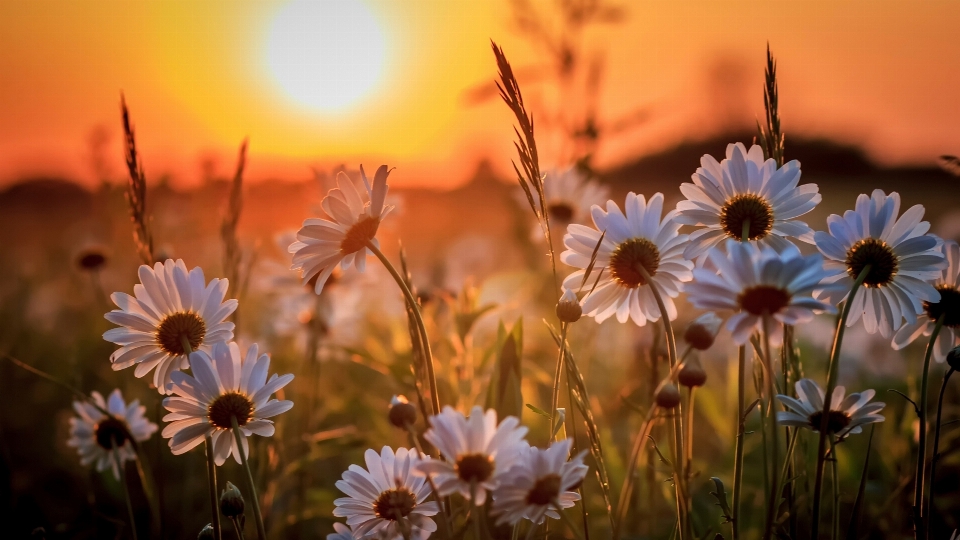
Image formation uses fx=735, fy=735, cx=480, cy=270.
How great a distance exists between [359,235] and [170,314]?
27 centimetres

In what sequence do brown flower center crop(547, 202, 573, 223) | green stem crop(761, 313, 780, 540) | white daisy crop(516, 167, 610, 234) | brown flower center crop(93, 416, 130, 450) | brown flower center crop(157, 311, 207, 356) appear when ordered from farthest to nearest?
brown flower center crop(547, 202, 573, 223), white daisy crop(516, 167, 610, 234), brown flower center crop(93, 416, 130, 450), brown flower center crop(157, 311, 207, 356), green stem crop(761, 313, 780, 540)

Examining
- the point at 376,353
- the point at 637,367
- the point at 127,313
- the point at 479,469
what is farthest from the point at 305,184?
the point at 479,469

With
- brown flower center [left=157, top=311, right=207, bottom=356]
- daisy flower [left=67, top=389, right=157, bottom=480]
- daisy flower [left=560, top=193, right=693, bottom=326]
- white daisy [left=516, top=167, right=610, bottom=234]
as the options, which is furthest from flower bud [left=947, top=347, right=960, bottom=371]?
white daisy [left=516, top=167, right=610, bottom=234]

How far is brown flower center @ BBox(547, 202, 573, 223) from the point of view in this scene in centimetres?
225

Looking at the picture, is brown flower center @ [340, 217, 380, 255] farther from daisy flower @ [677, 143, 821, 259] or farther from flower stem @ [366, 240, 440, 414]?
daisy flower @ [677, 143, 821, 259]

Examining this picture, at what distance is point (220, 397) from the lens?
0.84 meters

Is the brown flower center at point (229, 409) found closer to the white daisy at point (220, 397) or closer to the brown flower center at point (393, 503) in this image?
the white daisy at point (220, 397)

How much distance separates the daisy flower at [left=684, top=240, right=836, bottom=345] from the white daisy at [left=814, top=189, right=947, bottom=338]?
8.8 inches

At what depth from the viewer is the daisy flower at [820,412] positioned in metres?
0.84

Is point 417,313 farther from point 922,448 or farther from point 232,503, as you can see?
point 922,448

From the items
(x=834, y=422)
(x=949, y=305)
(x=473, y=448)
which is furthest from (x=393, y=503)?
(x=949, y=305)

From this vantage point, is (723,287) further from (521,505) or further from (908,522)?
(908,522)

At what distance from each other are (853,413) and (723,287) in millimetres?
362

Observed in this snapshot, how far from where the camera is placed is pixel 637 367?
192 cm
